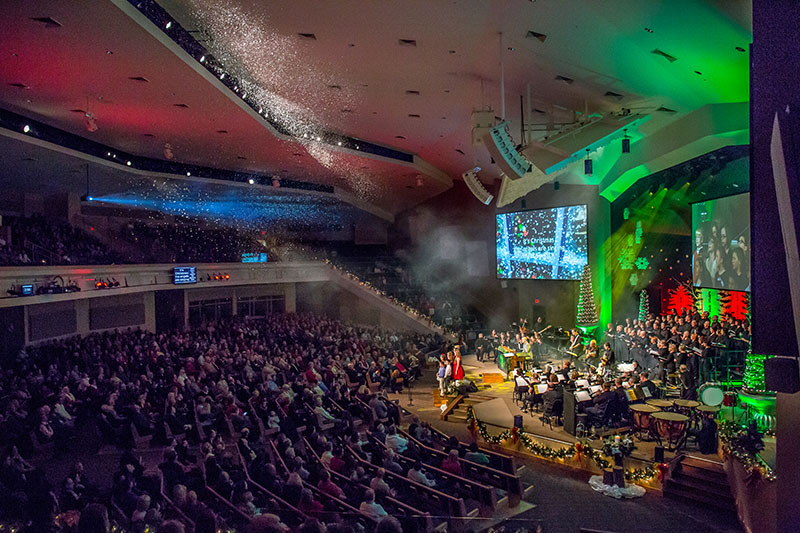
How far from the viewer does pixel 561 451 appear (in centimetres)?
1111

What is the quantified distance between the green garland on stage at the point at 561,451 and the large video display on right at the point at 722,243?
522 centimetres

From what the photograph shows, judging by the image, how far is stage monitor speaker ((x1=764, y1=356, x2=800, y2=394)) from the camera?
186 inches

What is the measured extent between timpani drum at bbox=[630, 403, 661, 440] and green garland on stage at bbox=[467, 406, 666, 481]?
4.56ft

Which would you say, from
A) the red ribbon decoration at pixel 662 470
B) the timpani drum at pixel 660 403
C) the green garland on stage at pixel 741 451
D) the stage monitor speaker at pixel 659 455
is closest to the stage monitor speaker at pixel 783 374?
the green garland on stage at pixel 741 451

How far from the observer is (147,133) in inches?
613

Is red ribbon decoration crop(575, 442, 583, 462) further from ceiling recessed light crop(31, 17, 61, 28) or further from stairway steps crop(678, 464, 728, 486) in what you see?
ceiling recessed light crop(31, 17, 61, 28)

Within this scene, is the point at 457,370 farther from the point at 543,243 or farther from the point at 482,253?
the point at 482,253

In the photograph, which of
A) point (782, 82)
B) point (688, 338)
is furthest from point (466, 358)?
point (782, 82)

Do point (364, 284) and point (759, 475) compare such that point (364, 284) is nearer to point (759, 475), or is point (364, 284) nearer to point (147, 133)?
point (147, 133)

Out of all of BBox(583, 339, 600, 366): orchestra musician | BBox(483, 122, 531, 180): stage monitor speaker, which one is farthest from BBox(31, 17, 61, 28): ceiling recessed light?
BBox(583, 339, 600, 366): orchestra musician

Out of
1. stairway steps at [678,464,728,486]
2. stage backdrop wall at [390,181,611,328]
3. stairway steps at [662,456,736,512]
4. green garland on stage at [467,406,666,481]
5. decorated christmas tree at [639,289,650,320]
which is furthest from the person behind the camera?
stage backdrop wall at [390,181,611,328]

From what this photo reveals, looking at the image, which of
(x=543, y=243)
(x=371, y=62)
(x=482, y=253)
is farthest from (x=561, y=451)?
(x=482, y=253)

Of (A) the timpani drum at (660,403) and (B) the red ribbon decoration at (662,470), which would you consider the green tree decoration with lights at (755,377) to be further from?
(B) the red ribbon decoration at (662,470)

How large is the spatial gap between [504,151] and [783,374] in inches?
227
